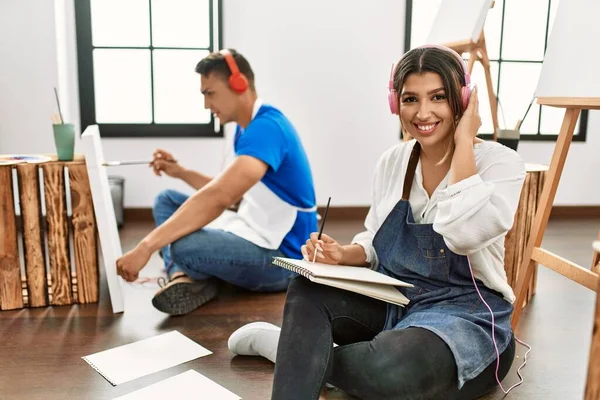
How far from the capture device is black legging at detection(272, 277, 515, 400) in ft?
4.17

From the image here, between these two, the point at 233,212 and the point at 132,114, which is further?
the point at 132,114

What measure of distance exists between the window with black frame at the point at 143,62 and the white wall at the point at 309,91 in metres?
0.08

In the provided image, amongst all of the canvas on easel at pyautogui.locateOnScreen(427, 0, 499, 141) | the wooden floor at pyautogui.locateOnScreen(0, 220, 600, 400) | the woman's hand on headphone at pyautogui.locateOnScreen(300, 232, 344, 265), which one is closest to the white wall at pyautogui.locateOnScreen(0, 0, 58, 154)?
the wooden floor at pyautogui.locateOnScreen(0, 220, 600, 400)

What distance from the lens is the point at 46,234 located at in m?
2.25

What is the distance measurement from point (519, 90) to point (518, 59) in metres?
→ 0.21

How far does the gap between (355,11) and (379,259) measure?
2536 mm

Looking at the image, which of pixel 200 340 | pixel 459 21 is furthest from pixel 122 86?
pixel 200 340

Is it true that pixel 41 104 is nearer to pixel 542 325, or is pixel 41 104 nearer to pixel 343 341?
pixel 343 341

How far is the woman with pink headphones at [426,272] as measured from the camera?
1.30 m

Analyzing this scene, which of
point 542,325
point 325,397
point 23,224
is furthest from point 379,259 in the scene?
point 23,224

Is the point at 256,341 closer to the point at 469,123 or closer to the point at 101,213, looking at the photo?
the point at 101,213

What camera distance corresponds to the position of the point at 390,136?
3928mm

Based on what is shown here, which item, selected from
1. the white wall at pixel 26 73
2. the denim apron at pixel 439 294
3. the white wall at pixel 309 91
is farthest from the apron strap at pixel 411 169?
the white wall at pixel 26 73

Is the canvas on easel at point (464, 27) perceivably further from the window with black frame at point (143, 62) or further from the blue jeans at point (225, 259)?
the window with black frame at point (143, 62)
